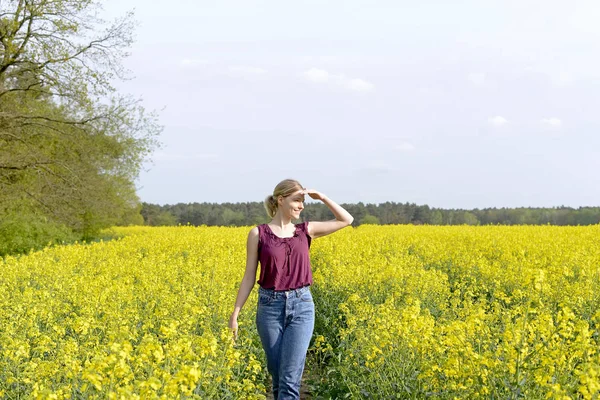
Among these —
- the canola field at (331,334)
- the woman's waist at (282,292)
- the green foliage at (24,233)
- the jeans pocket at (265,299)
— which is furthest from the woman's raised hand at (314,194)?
the green foliage at (24,233)

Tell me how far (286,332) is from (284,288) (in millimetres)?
342

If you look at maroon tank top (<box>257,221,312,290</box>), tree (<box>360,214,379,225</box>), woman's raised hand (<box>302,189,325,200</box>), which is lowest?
maroon tank top (<box>257,221,312,290</box>)

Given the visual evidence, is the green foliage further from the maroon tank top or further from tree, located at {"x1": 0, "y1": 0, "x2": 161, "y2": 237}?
the maroon tank top

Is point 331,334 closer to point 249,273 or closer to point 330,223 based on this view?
point 330,223

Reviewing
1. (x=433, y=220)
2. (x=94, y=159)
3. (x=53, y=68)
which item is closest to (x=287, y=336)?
(x=53, y=68)

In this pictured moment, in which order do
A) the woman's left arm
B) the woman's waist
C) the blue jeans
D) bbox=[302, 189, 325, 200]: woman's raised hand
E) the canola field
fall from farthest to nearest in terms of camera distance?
1. the woman's left arm
2. bbox=[302, 189, 325, 200]: woman's raised hand
3. the woman's waist
4. the blue jeans
5. the canola field

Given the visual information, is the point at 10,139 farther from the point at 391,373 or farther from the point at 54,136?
the point at 391,373

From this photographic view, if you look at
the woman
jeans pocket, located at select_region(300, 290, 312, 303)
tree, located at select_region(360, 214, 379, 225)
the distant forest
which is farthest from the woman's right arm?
tree, located at select_region(360, 214, 379, 225)

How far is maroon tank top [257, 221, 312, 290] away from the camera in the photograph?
502cm

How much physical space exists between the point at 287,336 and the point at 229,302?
286 centimetres

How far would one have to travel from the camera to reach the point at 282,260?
5.09 meters

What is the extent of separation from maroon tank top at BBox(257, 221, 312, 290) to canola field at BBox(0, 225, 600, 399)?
0.60m

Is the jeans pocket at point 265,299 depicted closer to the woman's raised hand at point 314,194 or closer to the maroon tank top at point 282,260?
the maroon tank top at point 282,260

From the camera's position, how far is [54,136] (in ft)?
80.0
